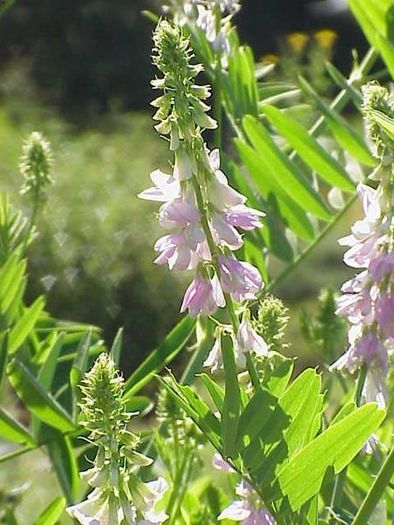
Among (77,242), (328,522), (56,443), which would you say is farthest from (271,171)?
(77,242)

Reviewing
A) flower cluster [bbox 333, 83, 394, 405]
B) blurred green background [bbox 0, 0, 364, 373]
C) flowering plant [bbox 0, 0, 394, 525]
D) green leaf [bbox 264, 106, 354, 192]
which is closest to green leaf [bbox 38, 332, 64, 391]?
flowering plant [bbox 0, 0, 394, 525]

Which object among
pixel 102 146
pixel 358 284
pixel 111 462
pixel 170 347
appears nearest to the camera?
pixel 111 462

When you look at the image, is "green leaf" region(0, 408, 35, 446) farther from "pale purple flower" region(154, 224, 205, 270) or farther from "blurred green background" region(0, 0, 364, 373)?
"blurred green background" region(0, 0, 364, 373)

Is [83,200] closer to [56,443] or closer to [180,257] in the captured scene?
[56,443]

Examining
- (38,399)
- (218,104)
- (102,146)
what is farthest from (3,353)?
(102,146)

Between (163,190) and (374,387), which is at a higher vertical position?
(163,190)

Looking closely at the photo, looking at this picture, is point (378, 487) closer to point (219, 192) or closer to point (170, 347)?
point (219, 192)
